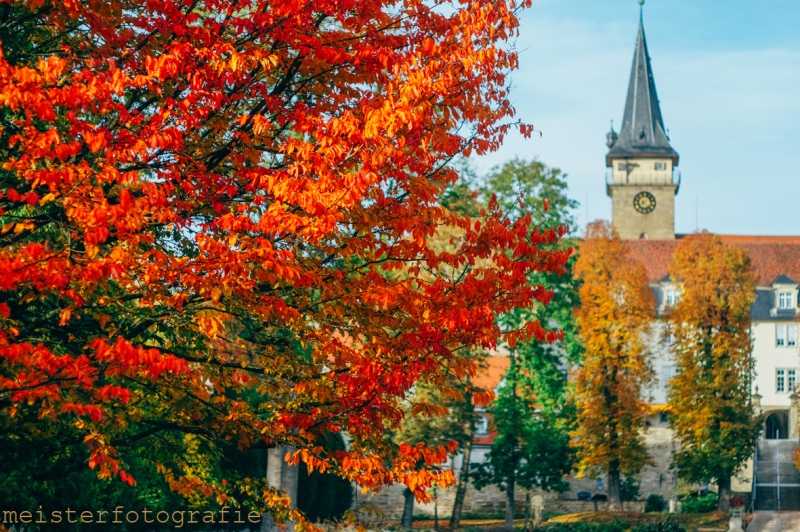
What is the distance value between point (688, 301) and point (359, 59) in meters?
39.6

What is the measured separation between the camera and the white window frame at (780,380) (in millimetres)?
74188

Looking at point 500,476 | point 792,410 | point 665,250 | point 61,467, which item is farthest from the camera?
point 665,250

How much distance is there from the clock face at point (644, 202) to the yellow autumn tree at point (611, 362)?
5613 centimetres

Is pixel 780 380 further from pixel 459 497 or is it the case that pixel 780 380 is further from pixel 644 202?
pixel 459 497

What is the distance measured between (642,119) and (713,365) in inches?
2460

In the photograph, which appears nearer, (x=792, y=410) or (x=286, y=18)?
(x=286, y=18)

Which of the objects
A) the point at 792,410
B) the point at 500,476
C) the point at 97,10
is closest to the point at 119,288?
the point at 97,10

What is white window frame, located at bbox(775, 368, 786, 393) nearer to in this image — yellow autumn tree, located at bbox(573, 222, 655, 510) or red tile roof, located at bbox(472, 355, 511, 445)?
red tile roof, located at bbox(472, 355, 511, 445)

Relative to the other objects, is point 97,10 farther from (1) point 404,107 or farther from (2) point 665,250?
(2) point 665,250

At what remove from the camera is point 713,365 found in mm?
45500

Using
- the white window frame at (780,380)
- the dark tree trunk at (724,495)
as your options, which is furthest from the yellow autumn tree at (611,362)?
the white window frame at (780,380)

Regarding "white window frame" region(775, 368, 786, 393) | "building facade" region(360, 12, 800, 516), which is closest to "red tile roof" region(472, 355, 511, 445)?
"building facade" region(360, 12, 800, 516)

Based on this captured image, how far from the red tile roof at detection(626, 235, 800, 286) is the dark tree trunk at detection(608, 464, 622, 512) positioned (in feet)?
121

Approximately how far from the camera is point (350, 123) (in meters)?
Answer: 8.28
